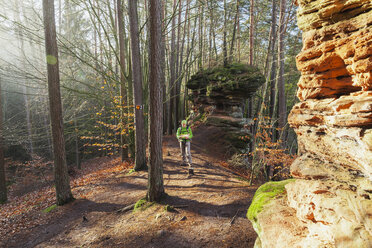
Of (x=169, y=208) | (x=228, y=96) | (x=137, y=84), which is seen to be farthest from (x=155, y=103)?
(x=228, y=96)

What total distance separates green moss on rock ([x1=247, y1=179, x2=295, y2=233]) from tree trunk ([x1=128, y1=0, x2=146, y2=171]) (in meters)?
6.39

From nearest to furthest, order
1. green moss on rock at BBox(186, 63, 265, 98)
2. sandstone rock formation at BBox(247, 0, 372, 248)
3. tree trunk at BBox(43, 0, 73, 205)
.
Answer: sandstone rock formation at BBox(247, 0, 372, 248) < tree trunk at BBox(43, 0, 73, 205) < green moss on rock at BBox(186, 63, 265, 98)

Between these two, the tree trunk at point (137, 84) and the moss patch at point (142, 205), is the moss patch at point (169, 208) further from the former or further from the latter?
the tree trunk at point (137, 84)

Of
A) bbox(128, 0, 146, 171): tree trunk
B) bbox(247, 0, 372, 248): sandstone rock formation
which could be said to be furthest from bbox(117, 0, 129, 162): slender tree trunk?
bbox(247, 0, 372, 248): sandstone rock formation

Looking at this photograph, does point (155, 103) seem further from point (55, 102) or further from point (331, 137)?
point (331, 137)

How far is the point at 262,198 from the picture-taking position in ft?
12.6

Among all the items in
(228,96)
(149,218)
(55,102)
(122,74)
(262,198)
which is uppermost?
(122,74)

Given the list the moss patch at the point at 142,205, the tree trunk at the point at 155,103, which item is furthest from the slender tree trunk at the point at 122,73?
the moss patch at the point at 142,205

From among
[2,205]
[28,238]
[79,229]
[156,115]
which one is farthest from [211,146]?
[2,205]

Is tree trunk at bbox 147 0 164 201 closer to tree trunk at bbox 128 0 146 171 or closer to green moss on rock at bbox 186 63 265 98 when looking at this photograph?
tree trunk at bbox 128 0 146 171

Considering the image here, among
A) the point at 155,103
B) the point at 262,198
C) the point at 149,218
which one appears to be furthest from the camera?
the point at 155,103

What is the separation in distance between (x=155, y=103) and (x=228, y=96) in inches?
409

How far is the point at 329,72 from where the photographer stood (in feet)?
9.30

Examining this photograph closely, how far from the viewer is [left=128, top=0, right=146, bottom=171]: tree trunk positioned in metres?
8.41
